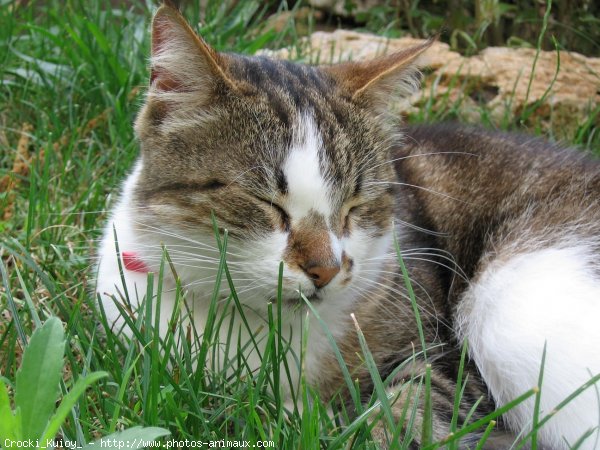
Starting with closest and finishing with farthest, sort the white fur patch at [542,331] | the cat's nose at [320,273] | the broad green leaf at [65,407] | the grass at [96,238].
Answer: the broad green leaf at [65,407] → the grass at [96,238] → the cat's nose at [320,273] → the white fur patch at [542,331]

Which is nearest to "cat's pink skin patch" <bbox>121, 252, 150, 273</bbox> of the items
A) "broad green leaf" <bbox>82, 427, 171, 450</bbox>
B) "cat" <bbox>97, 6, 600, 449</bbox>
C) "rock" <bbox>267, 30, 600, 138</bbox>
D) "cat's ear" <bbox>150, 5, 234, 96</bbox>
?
"cat" <bbox>97, 6, 600, 449</bbox>

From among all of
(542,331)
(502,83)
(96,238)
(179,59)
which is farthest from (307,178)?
(502,83)

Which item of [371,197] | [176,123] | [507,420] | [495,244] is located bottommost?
[507,420]

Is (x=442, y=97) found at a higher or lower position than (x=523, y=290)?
higher

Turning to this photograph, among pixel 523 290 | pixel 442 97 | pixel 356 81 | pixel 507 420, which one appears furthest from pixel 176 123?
pixel 442 97

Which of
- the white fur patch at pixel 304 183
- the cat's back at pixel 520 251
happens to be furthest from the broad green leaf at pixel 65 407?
the cat's back at pixel 520 251

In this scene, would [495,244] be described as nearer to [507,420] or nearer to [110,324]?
[507,420]

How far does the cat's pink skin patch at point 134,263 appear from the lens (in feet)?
6.99

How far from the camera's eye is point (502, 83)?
3.90 metres

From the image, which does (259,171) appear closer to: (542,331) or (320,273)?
(320,273)

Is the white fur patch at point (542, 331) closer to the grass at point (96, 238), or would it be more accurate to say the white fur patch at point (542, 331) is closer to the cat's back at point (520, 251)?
the cat's back at point (520, 251)

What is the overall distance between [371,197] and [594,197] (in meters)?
0.78

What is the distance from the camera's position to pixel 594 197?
2.51 metres

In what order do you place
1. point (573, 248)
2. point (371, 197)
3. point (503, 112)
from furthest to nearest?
point (503, 112)
point (573, 248)
point (371, 197)
